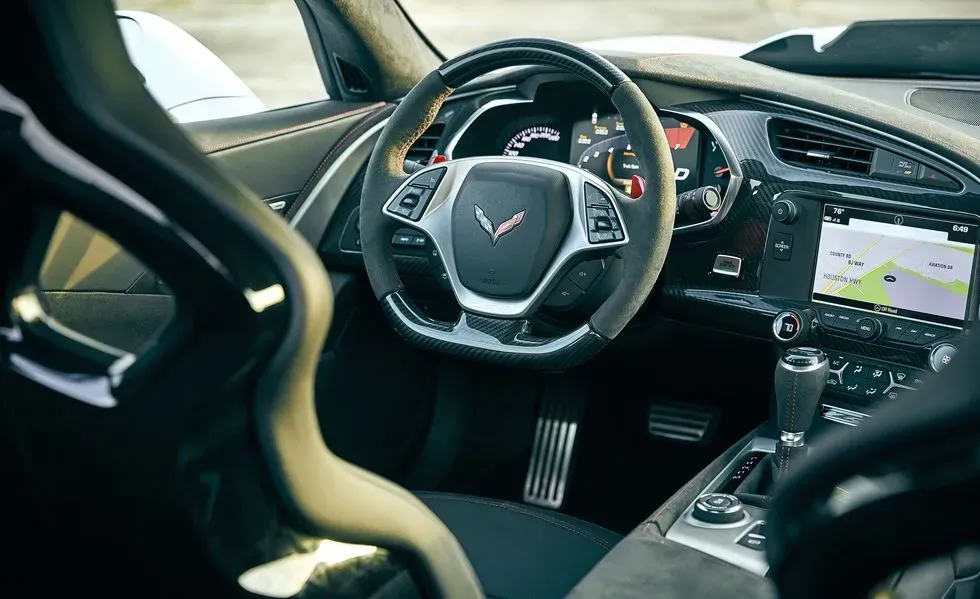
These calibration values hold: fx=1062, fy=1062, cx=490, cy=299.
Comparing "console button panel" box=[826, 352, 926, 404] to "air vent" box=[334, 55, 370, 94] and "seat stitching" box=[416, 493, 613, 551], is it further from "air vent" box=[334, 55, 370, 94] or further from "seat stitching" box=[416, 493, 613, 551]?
"air vent" box=[334, 55, 370, 94]

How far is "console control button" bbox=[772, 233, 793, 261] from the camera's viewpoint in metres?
1.91

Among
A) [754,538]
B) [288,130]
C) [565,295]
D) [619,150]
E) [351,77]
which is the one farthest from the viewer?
[351,77]

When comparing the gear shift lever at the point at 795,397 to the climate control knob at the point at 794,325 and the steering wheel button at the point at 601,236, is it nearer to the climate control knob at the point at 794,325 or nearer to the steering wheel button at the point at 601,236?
the climate control knob at the point at 794,325

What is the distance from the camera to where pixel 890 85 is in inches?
83.0

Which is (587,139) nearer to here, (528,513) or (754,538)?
(528,513)

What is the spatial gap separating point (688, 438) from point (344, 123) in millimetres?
1034

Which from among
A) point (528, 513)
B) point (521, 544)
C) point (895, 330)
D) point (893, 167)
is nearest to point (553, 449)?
point (528, 513)

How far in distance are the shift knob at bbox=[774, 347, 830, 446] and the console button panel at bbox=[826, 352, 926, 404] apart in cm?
18

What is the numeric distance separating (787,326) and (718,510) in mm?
551

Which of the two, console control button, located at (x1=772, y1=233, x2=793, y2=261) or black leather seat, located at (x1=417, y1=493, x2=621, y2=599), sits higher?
console control button, located at (x1=772, y1=233, x2=793, y2=261)

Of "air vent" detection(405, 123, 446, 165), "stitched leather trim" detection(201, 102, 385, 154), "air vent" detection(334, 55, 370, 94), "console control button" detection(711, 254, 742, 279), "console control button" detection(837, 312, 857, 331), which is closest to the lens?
"console control button" detection(837, 312, 857, 331)

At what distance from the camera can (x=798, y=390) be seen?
169 cm

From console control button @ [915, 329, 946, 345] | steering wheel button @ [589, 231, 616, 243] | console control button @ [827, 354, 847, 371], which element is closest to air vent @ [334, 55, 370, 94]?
steering wheel button @ [589, 231, 616, 243]

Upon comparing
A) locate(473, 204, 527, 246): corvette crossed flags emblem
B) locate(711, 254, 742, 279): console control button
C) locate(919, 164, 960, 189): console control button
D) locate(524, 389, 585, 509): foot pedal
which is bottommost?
locate(524, 389, 585, 509): foot pedal
